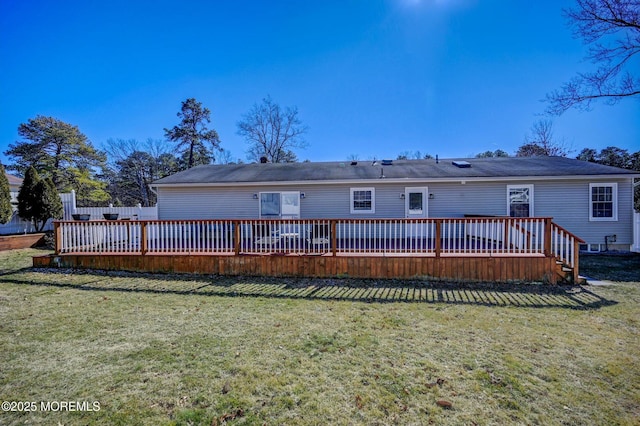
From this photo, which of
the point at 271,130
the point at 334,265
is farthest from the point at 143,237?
the point at 271,130

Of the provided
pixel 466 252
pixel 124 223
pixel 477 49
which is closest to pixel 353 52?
pixel 477 49

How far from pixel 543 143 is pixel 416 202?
22243 millimetres

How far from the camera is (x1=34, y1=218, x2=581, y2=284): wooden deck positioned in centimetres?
620

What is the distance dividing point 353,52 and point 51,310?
48.9 ft

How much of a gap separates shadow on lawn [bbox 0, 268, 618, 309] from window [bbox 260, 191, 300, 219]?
491cm

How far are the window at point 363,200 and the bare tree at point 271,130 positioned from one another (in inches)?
758

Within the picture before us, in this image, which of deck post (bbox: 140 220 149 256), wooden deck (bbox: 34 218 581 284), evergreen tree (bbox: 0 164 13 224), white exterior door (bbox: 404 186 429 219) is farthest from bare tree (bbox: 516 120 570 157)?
evergreen tree (bbox: 0 164 13 224)

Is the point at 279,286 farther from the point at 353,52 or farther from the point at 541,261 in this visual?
the point at 353,52

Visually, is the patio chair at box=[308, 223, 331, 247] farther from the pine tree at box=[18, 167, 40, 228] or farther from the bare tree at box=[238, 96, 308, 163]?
the bare tree at box=[238, 96, 308, 163]

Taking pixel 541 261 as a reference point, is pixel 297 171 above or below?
above

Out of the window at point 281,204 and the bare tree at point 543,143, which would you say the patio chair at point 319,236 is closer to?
the window at point 281,204

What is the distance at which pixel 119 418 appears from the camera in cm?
212

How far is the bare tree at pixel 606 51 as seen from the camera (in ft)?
31.7

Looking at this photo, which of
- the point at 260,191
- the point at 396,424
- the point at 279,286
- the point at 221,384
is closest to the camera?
the point at 396,424
